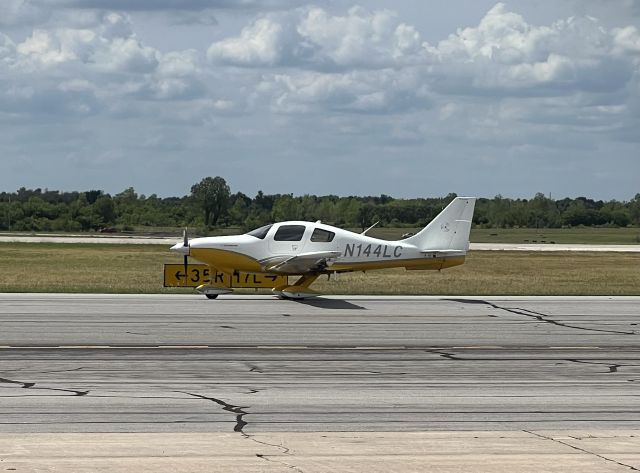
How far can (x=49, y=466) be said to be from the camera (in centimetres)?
1047

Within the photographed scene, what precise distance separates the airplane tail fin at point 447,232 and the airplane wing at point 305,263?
2.59 metres

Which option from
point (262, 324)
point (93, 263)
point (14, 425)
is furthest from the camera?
point (93, 263)

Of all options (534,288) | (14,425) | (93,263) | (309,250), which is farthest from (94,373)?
(93,263)

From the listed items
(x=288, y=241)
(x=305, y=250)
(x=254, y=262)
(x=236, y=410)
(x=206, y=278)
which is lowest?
(x=236, y=410)

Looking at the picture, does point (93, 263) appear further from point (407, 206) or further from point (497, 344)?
point (407, 206)

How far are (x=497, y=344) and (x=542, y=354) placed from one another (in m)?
1.52

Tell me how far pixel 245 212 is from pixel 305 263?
185ft

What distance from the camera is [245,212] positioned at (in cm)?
8612

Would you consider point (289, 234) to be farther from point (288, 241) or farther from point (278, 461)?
point (278, 461)

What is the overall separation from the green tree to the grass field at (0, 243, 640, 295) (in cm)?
477

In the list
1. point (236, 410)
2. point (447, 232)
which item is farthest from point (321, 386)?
point (447, 232)

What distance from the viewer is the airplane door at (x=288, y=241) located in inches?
1213

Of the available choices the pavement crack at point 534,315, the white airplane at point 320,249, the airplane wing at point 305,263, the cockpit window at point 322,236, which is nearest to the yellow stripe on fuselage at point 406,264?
the white airplane at point 320,249

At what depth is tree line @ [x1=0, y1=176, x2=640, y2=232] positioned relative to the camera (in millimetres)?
81875
